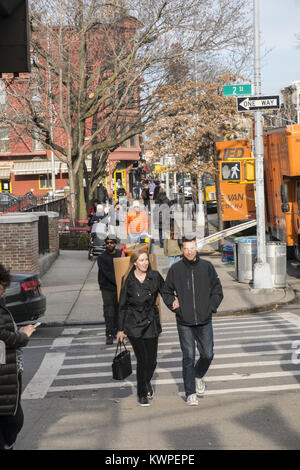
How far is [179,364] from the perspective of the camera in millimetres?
10617

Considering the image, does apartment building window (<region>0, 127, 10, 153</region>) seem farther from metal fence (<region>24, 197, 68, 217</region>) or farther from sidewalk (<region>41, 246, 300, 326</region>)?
sidewalk (<region>41, 246, 300, 326</region>)

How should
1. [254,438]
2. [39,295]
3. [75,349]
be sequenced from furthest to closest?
1. [39,295]
2. [75,349]
3. [254,438]

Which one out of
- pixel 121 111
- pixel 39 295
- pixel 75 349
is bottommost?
pixel 75 349

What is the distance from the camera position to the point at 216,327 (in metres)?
14.1

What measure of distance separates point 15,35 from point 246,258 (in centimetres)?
1254

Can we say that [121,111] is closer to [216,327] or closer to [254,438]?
[216,327]

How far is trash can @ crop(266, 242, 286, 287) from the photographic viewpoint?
18.3 m

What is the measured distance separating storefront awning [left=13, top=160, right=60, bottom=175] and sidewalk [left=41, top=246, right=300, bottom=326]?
41.0 m

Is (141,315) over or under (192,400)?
over

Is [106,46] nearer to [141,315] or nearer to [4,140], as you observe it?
[141,315]

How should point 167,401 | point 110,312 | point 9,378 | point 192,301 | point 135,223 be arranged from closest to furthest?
point 9,378, point 192,301, point 167,401, point 110,312, point 135,223

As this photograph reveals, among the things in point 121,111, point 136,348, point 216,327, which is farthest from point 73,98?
point 136,348

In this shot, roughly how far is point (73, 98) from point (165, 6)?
216 inches

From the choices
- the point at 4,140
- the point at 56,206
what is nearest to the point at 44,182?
the point at 4,140
